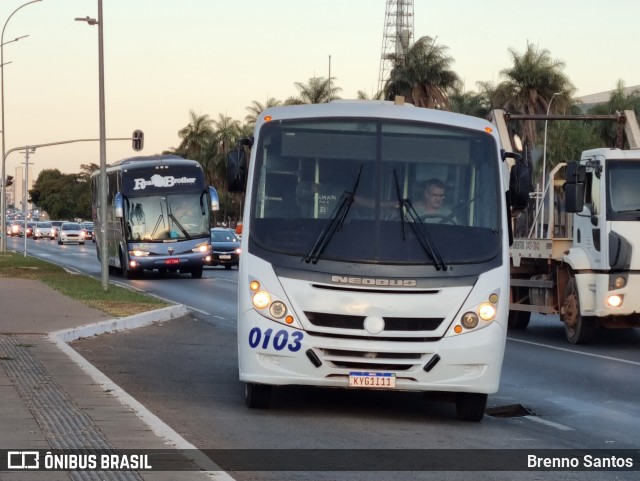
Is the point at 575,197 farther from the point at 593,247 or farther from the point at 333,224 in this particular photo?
the point at 333,224

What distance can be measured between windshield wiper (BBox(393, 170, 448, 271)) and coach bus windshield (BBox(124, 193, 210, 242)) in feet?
100

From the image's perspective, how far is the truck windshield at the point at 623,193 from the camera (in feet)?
64.6

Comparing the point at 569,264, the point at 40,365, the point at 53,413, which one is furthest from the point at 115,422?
the point at 569,264

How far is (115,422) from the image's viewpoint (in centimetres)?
1059

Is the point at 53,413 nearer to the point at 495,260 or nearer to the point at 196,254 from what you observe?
the point at 495,260

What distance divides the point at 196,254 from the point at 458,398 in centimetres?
3081

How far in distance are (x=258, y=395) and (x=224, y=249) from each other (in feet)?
128

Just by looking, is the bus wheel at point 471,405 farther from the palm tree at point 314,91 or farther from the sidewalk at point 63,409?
the palm tree at point 314,91

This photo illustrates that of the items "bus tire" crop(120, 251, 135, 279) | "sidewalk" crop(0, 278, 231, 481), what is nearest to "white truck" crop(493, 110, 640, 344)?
"sidewalk" crop(0, 278, 231, 481)

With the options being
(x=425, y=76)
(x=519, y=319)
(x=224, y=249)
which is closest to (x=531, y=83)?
(x=425, y=76)

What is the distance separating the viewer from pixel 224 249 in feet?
168

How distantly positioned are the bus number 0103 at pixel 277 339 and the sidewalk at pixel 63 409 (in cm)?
116

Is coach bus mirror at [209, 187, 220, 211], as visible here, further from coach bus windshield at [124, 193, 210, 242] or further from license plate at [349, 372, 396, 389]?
license plate at [349, 372, 396, 389]

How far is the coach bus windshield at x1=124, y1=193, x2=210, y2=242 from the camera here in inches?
1672
